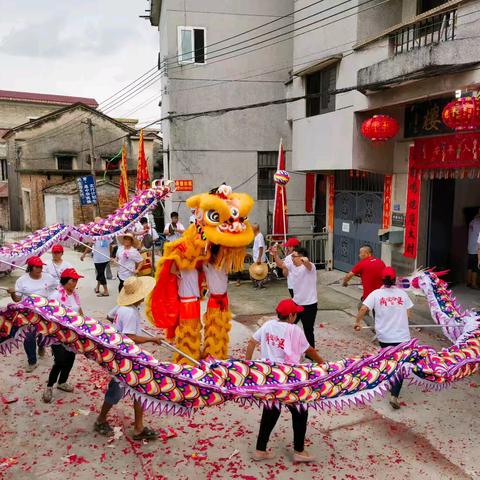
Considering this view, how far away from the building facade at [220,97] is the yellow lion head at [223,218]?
8864 millimetres

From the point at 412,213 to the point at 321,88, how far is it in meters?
3.85

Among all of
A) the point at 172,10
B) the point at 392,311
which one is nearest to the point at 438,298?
the point at 392,311

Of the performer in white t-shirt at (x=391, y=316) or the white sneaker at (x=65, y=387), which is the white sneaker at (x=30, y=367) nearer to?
the white sneaker at (x=65, y=387)

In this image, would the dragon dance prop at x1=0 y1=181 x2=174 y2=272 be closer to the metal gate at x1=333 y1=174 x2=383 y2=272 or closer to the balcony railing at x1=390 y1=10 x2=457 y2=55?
the balcony railing at x1=390 y1=10 x2=457 y2=55

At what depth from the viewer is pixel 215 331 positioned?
5547 millimetres

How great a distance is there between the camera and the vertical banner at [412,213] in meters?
9.20

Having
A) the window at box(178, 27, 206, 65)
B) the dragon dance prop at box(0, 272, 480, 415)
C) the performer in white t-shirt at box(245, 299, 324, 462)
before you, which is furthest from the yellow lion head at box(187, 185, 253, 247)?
the window at box(178, 27, 206, 65)

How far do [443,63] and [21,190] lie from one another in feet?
77.0

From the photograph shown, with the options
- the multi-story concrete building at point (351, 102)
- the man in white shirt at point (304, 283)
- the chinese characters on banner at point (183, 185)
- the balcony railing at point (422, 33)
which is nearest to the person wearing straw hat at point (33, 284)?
the man in white shirt at point (304, 283)

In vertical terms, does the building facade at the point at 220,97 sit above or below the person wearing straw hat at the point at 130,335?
above

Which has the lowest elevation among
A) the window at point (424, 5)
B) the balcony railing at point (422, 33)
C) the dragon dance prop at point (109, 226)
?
the dragon dance prop at point (109, 226)

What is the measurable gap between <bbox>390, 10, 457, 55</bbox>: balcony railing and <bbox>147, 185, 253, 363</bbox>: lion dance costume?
4.68 meters

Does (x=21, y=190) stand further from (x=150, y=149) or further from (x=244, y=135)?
(x=244, y=135)

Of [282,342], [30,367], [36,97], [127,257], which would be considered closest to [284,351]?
[282,342]
